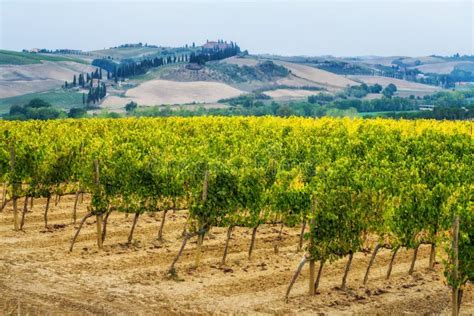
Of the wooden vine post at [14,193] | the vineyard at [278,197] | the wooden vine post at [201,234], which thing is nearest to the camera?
the vineyard at [278,197]

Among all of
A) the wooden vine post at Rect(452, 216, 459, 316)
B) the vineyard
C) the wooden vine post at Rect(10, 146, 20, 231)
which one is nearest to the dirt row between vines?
the vineyard

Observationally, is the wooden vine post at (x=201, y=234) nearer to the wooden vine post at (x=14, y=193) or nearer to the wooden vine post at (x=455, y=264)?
the wooden vine post at (x=455, y=264)

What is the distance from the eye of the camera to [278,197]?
3047 centimetres

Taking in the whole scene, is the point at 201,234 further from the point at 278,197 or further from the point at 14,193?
the point at 14,193

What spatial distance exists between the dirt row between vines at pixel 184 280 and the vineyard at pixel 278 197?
37 cm

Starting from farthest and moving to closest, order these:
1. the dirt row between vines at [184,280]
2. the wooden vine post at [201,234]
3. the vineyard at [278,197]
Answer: the wooden vine post at [201,234]
the vineyard at [278,197]
the dirt row between vines at [184,280]

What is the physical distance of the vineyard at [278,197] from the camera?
83.5ft

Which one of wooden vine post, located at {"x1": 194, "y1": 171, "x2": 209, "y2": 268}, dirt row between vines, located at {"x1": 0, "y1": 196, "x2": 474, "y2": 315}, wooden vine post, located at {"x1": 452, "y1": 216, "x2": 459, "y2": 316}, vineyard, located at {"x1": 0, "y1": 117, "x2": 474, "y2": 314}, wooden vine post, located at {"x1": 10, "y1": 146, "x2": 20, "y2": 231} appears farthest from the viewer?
wooden vine post, located at {"x1": 10, "y1": 146, "x2": 20, "y2": 231}

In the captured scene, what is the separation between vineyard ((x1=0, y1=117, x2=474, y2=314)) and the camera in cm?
2544

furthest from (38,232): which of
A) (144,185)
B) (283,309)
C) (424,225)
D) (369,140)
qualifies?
(369,140)

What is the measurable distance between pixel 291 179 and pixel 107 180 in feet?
28.0

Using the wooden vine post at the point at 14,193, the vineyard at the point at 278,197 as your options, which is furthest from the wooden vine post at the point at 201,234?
the wooden vine post at the point at 14,193

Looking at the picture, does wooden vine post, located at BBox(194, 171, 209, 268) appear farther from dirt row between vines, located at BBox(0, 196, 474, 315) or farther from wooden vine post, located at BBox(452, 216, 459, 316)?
wooden vine post, located at BBox(452, 216, 459, 316)

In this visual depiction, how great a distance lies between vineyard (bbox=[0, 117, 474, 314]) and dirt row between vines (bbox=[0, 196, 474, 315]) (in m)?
0.37
